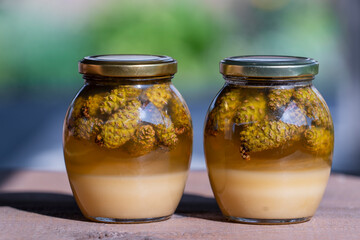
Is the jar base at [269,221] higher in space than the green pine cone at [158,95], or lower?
lower

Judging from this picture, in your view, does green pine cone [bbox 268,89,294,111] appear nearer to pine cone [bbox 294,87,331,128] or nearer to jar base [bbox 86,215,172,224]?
pine cone [bbox 294,87,331,128]

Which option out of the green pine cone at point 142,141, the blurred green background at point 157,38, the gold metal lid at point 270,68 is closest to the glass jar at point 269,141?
the gold metal lid at point 270,68

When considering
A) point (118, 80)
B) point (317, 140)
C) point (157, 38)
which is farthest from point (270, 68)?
point (157, 38)

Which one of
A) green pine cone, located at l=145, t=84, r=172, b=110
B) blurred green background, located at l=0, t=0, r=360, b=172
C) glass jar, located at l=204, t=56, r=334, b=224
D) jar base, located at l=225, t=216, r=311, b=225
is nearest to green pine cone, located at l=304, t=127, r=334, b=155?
glass jar, located at l=204, t=56, r=334, b=224

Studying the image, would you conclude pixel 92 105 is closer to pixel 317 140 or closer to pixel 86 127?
pixel 86 127

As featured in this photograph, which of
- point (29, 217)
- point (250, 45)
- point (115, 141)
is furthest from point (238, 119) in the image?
point (250, 45)

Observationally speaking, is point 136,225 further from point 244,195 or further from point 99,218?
point 244,195

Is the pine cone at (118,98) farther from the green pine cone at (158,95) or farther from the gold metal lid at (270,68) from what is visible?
the gold metal lid at (270,68)
